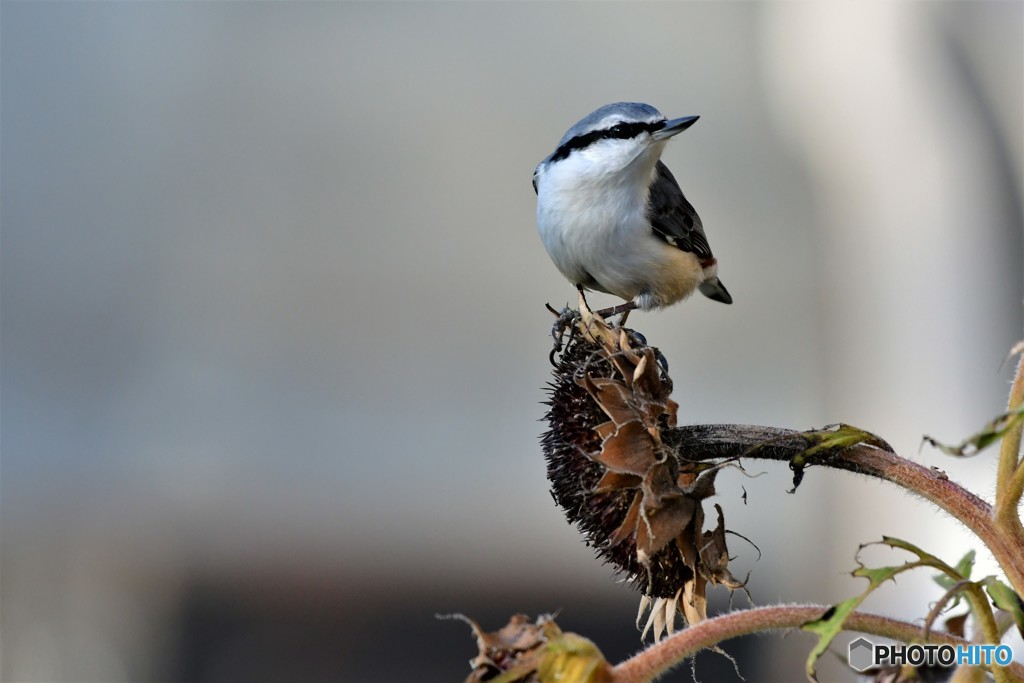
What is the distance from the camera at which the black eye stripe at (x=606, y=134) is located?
6.10ft

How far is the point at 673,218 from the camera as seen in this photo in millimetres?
1999

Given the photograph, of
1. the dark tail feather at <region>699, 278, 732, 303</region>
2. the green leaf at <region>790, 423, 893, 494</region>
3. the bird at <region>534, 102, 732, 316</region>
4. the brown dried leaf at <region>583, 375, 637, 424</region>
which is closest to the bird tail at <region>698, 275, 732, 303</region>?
the dark tail feather at <region>699, 278, 732, 303</region>

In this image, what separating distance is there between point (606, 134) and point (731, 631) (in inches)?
48.5

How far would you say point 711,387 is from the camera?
13.8 ft

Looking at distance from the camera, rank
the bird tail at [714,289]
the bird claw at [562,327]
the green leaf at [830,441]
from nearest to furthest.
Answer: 1. the green leaf at [830,441]
2. the bird claw at [562,327]
3. the bird tail at [714,289]

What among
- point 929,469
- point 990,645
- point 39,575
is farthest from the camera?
point 39,575

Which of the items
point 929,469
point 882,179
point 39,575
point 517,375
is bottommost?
point 39,575

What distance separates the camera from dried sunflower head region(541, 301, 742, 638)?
106 centimetres

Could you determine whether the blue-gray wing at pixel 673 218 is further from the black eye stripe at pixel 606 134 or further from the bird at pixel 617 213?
the black eye stripe at pixel 606 134

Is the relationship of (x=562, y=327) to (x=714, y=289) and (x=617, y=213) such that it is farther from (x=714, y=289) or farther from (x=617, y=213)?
(x=714, y=289)

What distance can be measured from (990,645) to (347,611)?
371cm

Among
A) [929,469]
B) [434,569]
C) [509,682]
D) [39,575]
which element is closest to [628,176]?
[929,469]

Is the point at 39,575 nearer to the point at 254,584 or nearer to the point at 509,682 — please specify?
the point at 254,584

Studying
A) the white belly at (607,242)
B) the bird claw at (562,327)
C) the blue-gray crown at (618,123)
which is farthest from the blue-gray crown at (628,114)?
the bird claw at (562,327)
